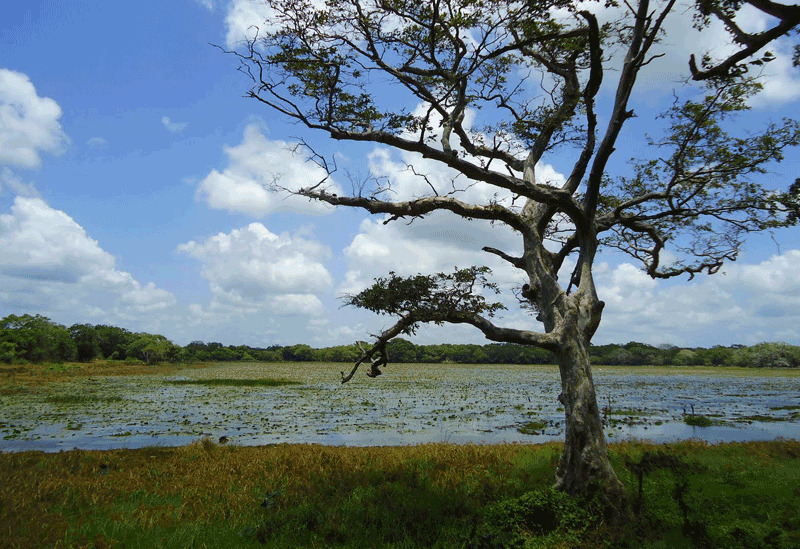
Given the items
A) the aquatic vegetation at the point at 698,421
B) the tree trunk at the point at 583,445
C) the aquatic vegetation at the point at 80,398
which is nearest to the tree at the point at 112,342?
the aquatic vegetation at the point at 80,398

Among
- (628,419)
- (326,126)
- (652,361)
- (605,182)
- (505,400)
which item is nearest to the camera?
(326,126)

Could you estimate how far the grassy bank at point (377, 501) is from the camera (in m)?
7.57

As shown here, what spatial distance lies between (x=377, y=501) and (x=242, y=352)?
396ft

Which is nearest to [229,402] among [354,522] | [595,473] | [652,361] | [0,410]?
[0,410]

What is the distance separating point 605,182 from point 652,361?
118515mm

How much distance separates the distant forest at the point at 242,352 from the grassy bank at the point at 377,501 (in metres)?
51.8

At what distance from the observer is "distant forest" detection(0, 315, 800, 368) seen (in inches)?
2815

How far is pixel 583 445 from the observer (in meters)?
8.73

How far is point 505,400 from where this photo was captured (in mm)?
34500

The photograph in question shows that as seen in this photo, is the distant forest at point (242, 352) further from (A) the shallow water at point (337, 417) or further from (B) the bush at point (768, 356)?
(A) the shallow water at point (337, 417)

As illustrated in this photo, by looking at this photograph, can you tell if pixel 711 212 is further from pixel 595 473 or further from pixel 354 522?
pixel 354 522

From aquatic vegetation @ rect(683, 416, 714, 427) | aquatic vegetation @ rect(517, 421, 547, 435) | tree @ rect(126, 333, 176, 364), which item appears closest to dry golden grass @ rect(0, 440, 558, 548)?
aquatic vegetation @ rect(517, 421, 547, 435)

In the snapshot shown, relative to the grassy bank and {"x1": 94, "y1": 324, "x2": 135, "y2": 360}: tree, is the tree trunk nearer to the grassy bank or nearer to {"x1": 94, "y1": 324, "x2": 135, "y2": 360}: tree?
the grassy bank

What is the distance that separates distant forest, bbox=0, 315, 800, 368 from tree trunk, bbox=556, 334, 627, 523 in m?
55.2
